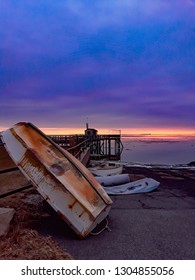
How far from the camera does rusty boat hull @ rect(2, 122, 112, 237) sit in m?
4.04

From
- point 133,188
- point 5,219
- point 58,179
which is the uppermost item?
point 58,179

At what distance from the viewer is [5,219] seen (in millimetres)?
4031

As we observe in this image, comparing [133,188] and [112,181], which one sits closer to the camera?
[133,188]

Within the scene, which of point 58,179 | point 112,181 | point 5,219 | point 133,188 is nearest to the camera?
point 5,219

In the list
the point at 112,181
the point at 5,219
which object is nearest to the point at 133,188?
the point at 112,181

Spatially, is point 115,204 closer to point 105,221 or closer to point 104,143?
point 105,221

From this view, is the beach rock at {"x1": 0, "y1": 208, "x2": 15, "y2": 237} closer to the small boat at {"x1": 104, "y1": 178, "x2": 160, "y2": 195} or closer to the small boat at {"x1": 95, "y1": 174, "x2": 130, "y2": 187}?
the small boat at {"x1": 104, "y1": 178, "x2": 160, "y2": 195}

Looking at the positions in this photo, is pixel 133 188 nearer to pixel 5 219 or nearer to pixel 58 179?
pixel 58 179

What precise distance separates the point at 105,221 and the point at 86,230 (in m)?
0.90

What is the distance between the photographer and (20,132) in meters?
5.21

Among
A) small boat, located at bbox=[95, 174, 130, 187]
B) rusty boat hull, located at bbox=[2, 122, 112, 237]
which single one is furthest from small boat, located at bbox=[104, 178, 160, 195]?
rusty boat hull, located at bbox=[2, 122, 112, 237]

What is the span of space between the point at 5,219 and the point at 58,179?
0.87m

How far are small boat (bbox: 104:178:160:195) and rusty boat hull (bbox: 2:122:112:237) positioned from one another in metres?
2.58
